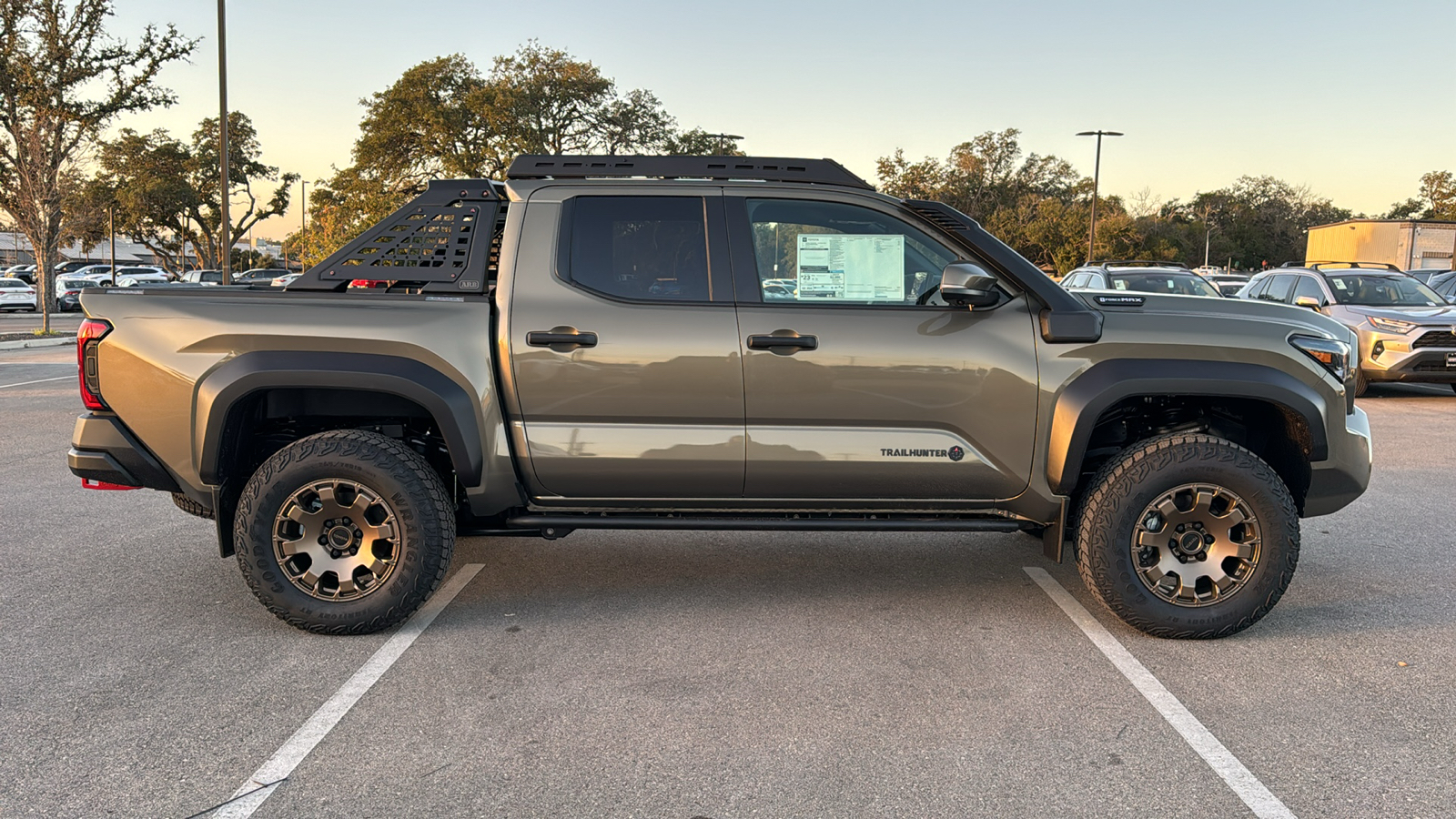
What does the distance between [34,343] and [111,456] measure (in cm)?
2165

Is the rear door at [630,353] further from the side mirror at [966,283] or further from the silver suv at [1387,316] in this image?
the silver suv at [1387,316]

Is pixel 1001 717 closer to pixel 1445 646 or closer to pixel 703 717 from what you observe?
pixel 703 717

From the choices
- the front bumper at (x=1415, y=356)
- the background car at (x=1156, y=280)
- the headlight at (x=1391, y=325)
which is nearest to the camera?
the front bumper at (x=1415, y=356)

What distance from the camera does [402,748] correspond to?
3279mm

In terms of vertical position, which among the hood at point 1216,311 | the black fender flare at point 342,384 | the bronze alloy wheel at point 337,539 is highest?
the hood at point 1216,311

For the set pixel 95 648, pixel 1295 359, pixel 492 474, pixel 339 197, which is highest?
pixel 339 197

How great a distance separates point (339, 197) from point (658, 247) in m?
40.6

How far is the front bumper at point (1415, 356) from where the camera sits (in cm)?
1231

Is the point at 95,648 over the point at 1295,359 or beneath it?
beneath

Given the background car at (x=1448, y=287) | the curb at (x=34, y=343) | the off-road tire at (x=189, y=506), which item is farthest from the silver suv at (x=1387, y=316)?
the curb at (x=34, y=343)

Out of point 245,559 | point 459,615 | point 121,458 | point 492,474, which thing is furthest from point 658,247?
point 121,458

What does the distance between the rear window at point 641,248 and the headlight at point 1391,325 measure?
11697 mm

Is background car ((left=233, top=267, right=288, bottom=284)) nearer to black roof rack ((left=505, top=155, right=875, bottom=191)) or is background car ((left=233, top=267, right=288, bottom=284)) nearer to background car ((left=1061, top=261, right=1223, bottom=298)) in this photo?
background car ((left=1061, top=261, right=1223, bottom=298))

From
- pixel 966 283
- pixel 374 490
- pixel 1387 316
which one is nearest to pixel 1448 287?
pixel 1387 316
